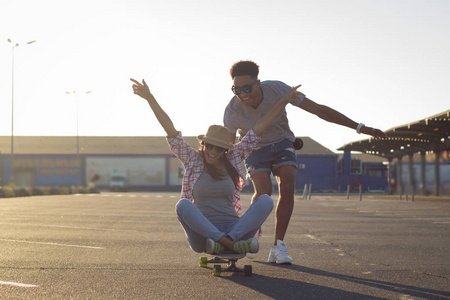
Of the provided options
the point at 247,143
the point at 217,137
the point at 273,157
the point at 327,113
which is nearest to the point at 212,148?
the point at 217,137

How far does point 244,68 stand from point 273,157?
936 millimetres

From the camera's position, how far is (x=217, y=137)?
514 centimetres

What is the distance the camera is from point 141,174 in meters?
65.4

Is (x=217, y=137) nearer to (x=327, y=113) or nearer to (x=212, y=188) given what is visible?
Result: (x=212, y=188)

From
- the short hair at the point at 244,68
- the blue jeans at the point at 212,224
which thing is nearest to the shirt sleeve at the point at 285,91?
the short hair at the point at 244,68

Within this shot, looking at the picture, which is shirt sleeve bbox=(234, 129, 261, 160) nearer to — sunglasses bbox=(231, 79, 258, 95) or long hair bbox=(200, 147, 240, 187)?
long hair bbox=(200, 147, 240, 187)

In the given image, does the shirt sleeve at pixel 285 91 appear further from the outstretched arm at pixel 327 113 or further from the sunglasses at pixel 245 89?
the sunglasses at pixel 245 89

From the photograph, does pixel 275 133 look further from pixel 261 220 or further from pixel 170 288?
pixel 170 288

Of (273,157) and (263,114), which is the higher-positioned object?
(263,114)

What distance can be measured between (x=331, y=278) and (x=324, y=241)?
10.8 ft

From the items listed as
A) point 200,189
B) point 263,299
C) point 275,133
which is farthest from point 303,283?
point 275,133

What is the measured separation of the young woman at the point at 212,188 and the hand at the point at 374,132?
1007 millimetres

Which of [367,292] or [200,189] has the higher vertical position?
[200,189]

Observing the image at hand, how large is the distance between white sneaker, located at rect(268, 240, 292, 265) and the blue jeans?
2.53 feet
